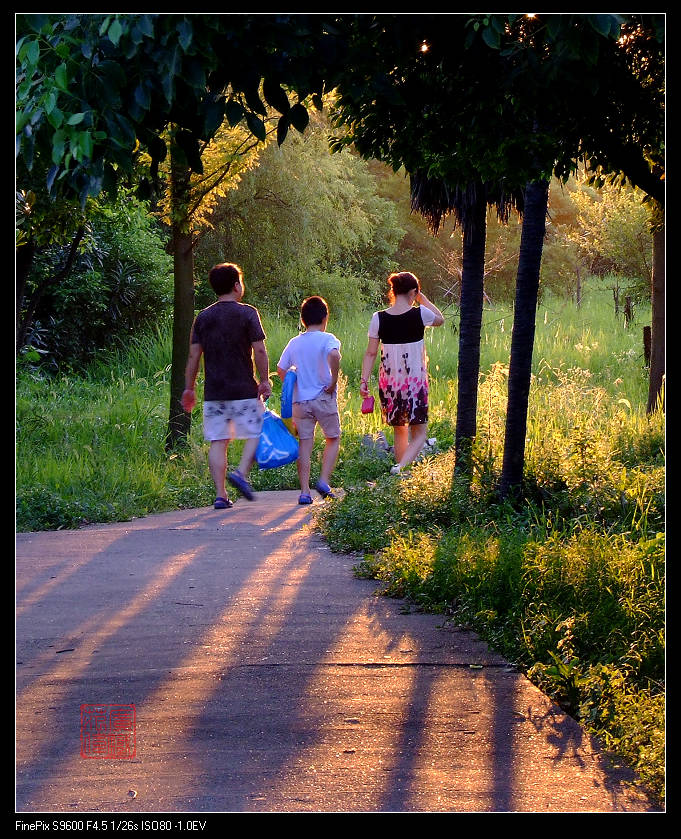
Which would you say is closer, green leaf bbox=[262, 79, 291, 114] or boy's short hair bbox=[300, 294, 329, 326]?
green leaf bbox=[262, 79, 291, 114]

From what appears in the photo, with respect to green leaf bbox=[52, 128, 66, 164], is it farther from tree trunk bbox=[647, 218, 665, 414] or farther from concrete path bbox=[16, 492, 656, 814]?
tree trunk bbox=[647, 218, 665, 414]

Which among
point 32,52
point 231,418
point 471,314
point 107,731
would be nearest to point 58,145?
point 32,52

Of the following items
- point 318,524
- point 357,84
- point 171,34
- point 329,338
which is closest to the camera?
point 171,34

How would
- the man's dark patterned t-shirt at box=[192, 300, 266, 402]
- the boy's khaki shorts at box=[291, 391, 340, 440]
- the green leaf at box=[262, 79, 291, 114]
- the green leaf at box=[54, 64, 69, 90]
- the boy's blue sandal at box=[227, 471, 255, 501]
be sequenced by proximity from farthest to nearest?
the boy's khaki shorts at box=[291, 391, 340, 440], the boy's blue sandal at box=[227, 471, 255, 501], the man's dark patterned t-shirt at box=[192, 300, 266, 402], the green leaf at box=[262, 79, 291, 114], the green leaf at box=[54, 64, 69, 90]

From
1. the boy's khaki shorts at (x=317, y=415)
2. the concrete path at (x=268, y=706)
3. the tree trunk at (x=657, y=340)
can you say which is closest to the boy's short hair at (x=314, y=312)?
the boy's khaki shorts at (x=317, y=415)

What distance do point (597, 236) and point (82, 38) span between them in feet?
68.8

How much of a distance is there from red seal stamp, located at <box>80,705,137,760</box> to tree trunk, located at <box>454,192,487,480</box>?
17.3 ft

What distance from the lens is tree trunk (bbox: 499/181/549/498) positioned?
6.95 m

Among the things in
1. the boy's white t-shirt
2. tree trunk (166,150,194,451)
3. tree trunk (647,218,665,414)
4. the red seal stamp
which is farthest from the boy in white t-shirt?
the red seal stamp

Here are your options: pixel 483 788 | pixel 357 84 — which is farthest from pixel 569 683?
pixel 357 84

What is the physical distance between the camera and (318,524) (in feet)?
25.2

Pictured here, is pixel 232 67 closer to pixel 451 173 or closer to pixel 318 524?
pixel 451 173

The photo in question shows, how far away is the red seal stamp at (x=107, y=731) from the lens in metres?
3.60

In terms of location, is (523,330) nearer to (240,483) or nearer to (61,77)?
(240,483)
